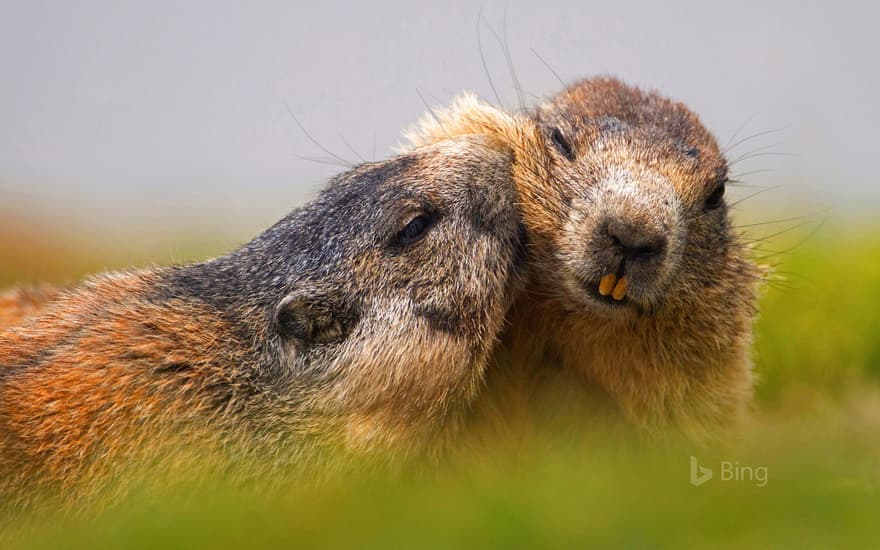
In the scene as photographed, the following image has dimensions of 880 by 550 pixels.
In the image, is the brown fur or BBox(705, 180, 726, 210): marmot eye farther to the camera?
the brown fur

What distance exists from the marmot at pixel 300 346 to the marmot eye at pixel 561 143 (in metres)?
0.41

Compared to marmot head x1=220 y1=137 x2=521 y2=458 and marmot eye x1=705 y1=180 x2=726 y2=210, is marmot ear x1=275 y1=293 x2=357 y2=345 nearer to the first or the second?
marmot head x1=220 y1=137 x2=521 y2=458

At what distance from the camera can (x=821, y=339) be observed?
411 inches

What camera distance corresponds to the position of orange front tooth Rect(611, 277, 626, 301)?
622 centimetres

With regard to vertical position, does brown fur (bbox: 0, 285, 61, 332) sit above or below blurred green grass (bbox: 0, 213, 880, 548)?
above

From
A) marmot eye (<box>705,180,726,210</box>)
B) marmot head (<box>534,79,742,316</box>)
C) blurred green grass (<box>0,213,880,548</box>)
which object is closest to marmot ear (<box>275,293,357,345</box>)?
blurred green grass (<box>0,213,880,548</box>)

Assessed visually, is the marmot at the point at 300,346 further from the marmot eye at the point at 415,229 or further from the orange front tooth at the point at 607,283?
the orange front tooth at the point at 607,283

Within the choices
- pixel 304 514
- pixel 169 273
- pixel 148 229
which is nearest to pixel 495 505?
pixel 304 514

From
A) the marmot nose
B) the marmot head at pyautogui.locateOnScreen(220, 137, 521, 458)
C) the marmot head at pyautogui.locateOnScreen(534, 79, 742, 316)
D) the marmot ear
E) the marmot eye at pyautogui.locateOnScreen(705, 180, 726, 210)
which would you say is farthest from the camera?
the marmot eye at pyautogui.locateOnScreen(705, 180, 726, 210)

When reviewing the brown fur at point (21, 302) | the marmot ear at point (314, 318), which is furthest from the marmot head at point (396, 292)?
the brown fur at point (21, 302)

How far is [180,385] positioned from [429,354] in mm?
1512

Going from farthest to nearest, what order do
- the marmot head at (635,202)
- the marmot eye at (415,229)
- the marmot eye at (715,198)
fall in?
the marmot eye at (715,198) < the marmot eye at (415,229) < the marmot head at (635,202)

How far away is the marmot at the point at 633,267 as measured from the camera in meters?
6.26

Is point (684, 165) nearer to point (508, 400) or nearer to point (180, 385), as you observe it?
point (508, 400)
